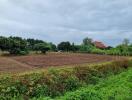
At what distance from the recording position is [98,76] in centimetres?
2156

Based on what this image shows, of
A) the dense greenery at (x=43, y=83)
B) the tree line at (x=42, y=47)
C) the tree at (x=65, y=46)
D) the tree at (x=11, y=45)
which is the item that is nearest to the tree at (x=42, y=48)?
the tree line at (x=42, y=47)

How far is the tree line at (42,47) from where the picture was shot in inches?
1507

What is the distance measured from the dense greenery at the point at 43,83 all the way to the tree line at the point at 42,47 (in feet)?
63.5

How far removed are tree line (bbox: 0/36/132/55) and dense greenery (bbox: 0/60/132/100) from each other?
63.5ft

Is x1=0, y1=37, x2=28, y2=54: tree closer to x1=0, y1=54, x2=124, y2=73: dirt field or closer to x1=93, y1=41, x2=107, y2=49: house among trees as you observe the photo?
x1=0, y1=54, x2=124, y2=73: dirt field

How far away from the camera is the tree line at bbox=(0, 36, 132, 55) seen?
3828 cm

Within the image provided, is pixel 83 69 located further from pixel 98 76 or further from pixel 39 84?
pixel 39 84

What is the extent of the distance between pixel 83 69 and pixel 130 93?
599 centimetres

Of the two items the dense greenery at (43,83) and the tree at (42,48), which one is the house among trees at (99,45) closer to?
the tree at (42,48)

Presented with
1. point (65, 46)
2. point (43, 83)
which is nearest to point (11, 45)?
point (65, 46)

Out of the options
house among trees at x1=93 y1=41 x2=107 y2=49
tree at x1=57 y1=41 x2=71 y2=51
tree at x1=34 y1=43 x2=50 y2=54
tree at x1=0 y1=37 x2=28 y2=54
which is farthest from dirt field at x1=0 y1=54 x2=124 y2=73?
house among trees at x1=93 y1=41 x2=107 y2=49

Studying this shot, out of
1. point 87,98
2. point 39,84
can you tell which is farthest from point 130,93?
point 39,84

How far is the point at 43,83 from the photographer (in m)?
15.5

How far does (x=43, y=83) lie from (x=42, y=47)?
29891mm
